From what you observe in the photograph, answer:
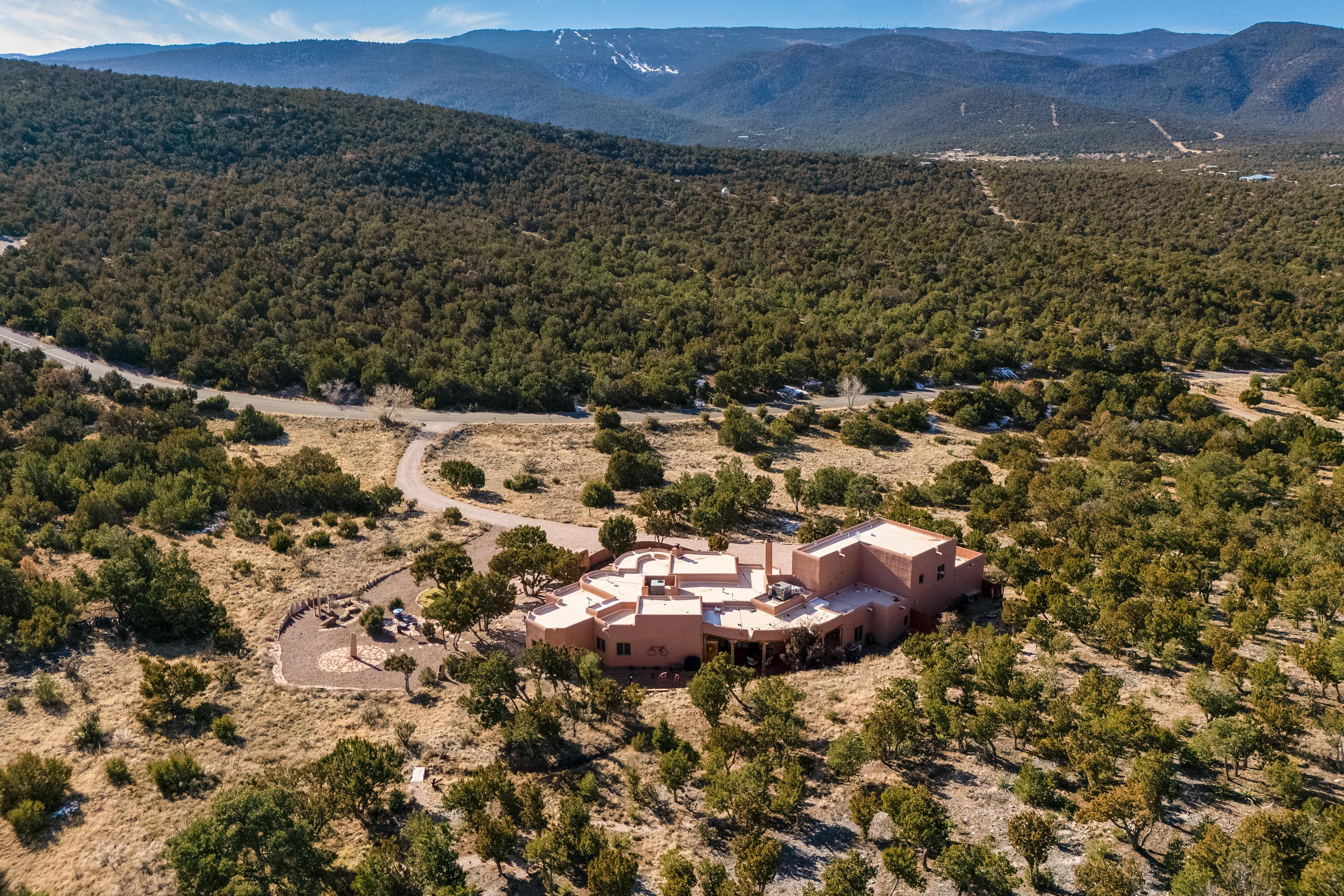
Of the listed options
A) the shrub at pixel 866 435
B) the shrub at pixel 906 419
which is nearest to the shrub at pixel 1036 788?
the shrub at pixel 866 435

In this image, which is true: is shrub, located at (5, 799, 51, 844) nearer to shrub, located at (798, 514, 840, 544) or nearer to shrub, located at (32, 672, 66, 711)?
shrub, located at (32, 672, 66, 711)

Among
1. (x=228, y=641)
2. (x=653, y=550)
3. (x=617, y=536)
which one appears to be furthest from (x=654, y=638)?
(x=228, y=641)

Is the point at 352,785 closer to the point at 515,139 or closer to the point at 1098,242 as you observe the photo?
the point at 1098,242

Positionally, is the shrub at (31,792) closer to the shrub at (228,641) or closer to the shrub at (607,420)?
the shrub at (228,641)

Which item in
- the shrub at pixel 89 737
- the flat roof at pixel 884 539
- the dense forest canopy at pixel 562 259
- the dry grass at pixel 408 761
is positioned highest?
the dense forest canopy at pixel 562 259

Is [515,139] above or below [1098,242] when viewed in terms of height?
above

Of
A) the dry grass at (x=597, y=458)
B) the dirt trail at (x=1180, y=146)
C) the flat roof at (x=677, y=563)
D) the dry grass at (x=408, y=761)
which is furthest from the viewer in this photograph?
the dirt trail at (x=1180, y=146)

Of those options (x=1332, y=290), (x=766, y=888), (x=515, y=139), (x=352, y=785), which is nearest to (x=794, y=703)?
(x=766, y=888)
